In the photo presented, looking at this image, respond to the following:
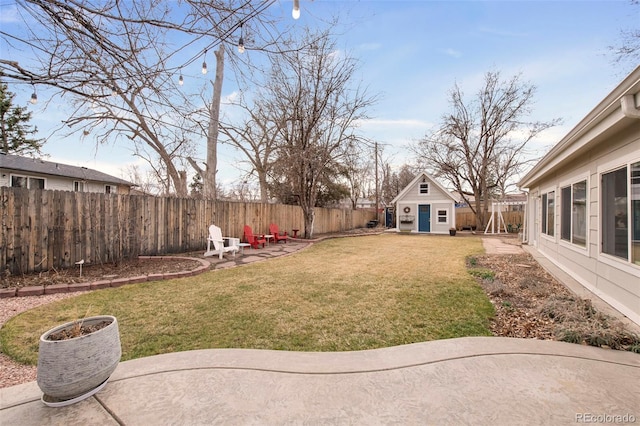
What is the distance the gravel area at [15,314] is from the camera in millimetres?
2262

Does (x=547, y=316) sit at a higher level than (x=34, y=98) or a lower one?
lower

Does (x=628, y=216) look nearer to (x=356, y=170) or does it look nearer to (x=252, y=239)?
(x=252, y=239)

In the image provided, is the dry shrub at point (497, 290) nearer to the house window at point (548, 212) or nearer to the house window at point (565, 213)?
the house window at point (565, 213)

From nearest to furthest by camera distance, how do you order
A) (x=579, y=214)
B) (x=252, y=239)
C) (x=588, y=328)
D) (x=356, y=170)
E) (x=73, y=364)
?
(x=73, y=364)
(x=588, y=328)
(x=579, y=214)
(x=252, y=239)
(x=356, y=170)

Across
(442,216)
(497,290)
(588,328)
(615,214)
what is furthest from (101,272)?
(442,216)

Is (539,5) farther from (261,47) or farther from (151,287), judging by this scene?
(151,287)

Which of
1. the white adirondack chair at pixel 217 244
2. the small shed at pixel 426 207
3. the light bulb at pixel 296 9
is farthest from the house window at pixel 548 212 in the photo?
the small shed at pixel 426 207

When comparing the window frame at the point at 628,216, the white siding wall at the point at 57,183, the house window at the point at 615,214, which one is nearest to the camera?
the window frame at the point at 628,216

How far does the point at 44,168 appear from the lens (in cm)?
1534

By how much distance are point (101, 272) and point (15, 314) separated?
214 centimetres

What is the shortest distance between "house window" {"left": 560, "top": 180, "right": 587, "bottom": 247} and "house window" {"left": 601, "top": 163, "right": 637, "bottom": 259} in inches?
35.7

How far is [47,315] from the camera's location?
3582mm

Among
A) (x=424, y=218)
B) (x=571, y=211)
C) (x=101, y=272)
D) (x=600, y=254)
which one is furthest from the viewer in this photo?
(x=424, y=218)

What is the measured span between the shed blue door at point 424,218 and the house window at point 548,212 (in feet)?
32.8
